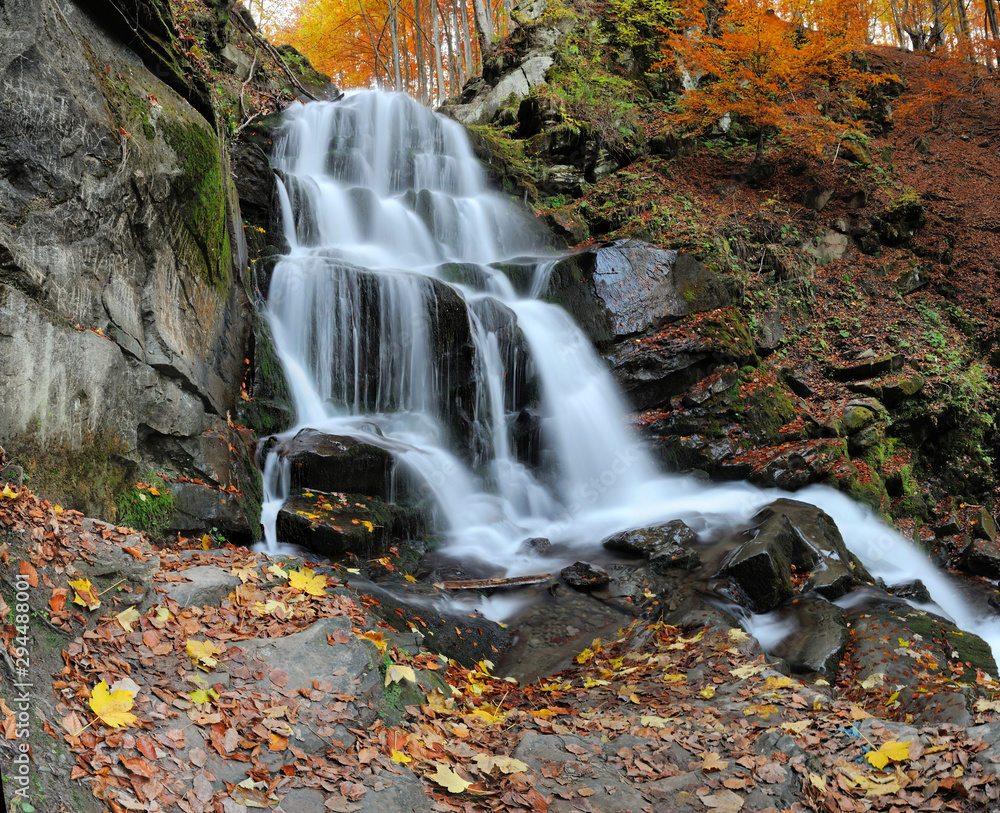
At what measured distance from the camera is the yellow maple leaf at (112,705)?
2.63m

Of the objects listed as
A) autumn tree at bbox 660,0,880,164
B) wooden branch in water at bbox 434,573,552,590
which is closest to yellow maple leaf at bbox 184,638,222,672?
wooden branch in water at bbox 434,573,552,590

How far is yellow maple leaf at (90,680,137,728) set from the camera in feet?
8.64

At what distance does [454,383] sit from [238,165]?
5939 millimetres

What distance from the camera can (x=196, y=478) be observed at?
19.6 ft

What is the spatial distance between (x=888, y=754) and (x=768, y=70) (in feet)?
50.4

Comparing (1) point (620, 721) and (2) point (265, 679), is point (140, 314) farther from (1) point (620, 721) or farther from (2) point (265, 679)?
(1) point (620, 721)

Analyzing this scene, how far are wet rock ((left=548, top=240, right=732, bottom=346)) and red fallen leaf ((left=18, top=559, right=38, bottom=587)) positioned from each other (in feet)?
31.6

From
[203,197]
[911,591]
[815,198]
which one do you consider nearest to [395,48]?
[815,198]

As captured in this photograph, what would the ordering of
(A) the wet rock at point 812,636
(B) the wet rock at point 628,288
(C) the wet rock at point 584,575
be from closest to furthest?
(A) the wet rock at point 812,636 < (C) the wet rock at point 584,575 < (B) the wet rock at point 628,288

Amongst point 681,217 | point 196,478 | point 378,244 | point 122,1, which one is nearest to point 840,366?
point 681,217

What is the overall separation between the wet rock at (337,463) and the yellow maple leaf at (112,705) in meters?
4.60

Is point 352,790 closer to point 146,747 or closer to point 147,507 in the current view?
point 146,747

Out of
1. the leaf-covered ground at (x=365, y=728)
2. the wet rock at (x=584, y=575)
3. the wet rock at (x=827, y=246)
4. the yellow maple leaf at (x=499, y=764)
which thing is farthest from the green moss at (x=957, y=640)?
the wet rock at (x=827, y=246)

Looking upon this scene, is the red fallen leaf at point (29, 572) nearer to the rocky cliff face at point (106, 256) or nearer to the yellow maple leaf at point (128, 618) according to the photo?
the yellow maple leaf at point (128, 618)
